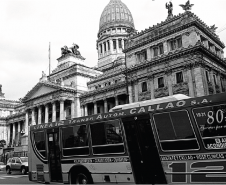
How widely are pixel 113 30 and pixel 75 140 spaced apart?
67284 millimetres

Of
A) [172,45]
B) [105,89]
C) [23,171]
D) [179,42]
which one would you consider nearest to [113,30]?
[105,89]

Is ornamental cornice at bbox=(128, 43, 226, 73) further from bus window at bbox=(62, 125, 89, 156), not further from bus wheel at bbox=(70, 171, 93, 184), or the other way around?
bus wheel at bbox=(70, 171, 93, 184)

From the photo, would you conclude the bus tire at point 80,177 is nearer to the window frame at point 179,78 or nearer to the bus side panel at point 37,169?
the bus side panel at point 37,169

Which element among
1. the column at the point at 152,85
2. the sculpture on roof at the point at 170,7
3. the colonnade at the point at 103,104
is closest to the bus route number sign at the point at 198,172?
the column at the point at 152,85

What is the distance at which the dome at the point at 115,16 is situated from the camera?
3014 inches

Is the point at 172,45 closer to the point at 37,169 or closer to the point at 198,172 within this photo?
the point at 37,169

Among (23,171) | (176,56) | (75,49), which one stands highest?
(75,49)

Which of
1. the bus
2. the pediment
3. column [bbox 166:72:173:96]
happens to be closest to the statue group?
the pediment

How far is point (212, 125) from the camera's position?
8.64 metres

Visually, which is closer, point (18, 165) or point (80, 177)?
point (80, 177)

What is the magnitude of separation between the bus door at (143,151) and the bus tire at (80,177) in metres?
2.74

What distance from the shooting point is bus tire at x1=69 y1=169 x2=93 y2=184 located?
11.9 metres

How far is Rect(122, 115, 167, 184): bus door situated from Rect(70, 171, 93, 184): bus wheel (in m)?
2.72

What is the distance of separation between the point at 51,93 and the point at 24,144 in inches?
491
